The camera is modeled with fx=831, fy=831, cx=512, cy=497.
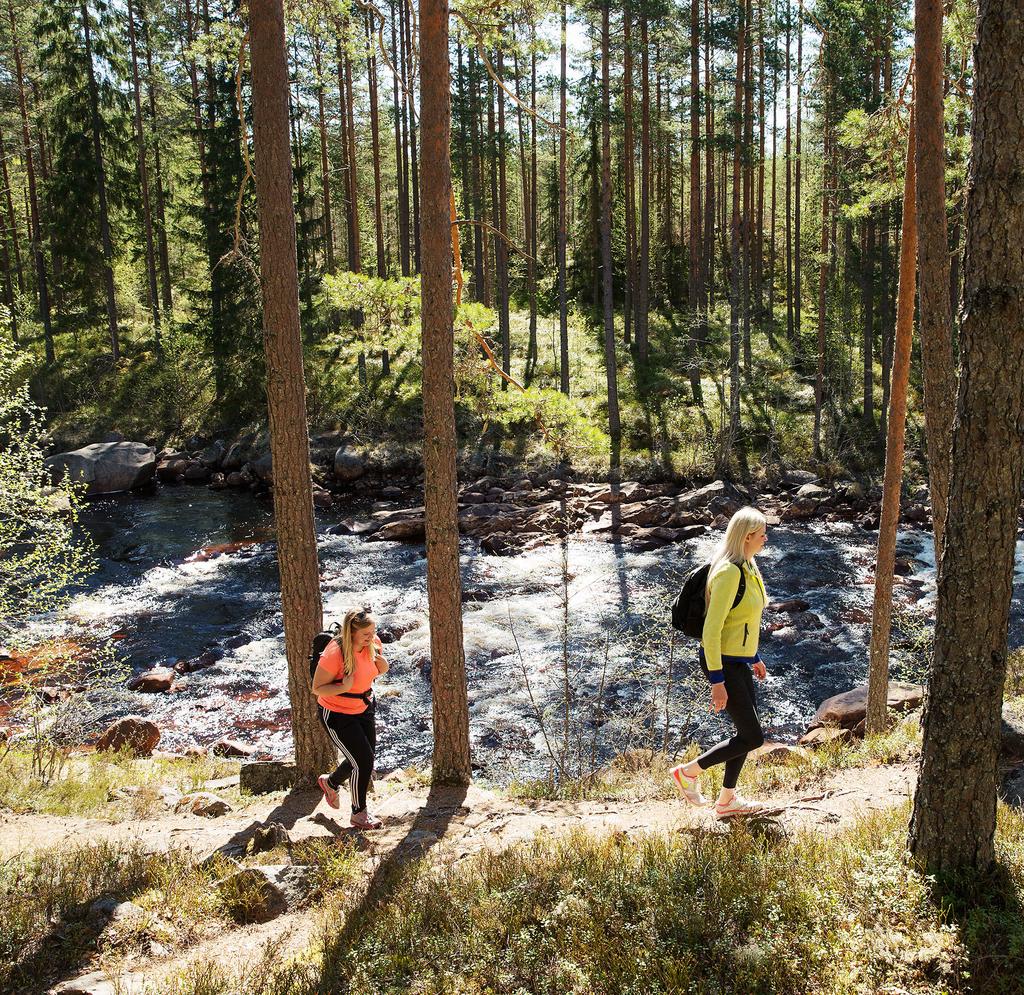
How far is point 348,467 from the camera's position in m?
25.5

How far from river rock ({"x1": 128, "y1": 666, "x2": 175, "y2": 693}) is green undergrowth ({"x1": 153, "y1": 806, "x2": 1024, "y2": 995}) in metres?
8.87

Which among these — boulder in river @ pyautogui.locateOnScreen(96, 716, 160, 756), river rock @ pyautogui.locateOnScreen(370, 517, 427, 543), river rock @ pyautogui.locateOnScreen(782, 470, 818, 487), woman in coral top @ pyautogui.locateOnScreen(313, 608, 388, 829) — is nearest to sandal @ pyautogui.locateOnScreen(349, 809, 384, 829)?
woman in coral top @ pyautogui.locateOnScreen(313, 608, 388, 829)

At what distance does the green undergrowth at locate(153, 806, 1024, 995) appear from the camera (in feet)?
12.6

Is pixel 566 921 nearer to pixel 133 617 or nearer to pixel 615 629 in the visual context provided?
pixel 615 629

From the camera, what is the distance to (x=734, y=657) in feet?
16.9

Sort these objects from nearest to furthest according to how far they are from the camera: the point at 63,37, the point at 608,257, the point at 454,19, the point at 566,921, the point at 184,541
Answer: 1. the point at 566,921
2. the point at 454,19
3. the point at 184,541
4. the point at 608,257
5. the point at 63,37

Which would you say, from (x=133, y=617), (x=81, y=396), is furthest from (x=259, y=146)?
(x=81, y=396)

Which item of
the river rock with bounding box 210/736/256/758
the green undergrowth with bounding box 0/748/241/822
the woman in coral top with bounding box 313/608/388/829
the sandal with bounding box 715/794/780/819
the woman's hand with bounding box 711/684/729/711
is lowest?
the river rock with bounding box 210/736/256/758

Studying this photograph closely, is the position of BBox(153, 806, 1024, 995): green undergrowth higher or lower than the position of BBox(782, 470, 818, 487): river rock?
higher

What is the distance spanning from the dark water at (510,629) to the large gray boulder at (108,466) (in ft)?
12.1

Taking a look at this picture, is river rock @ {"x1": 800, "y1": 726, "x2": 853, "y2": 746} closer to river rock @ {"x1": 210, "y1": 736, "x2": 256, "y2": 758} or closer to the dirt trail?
the dirt trail

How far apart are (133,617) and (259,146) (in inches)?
434

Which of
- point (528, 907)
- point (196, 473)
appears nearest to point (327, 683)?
point (528, 907)

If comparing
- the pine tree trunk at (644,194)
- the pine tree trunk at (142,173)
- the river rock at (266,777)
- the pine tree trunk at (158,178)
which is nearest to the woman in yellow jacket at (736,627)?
the river rock at (266,777)
